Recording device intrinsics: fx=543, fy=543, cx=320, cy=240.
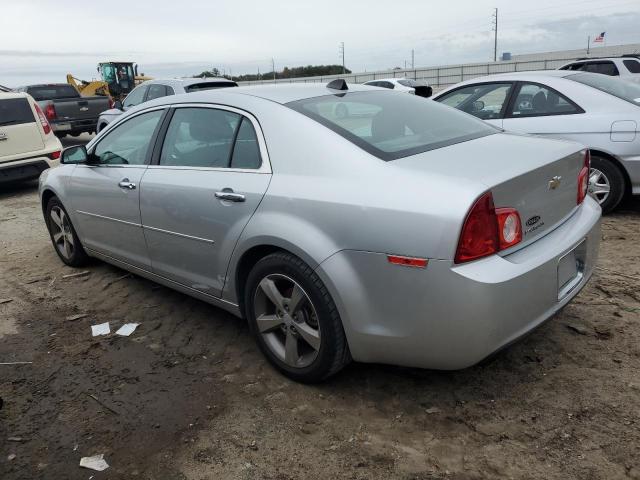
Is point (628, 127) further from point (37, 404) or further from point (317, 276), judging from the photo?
point (37, 404)

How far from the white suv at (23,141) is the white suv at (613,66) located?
37.5 feet

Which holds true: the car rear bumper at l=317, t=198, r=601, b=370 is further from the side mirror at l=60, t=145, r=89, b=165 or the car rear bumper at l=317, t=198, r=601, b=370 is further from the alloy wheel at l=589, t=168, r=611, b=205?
the alloy wheel at l=589, t=168, r=611, b=205

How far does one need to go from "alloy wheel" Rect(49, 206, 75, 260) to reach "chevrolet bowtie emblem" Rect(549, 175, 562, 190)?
13.4ft

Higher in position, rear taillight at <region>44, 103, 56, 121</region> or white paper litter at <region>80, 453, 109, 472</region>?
rear taillight at <region>44, 103, 56, 121</region>

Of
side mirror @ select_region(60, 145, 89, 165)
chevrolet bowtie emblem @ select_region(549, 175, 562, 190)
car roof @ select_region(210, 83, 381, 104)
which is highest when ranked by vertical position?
car roof @ select_region(210, 83, 381, 104)

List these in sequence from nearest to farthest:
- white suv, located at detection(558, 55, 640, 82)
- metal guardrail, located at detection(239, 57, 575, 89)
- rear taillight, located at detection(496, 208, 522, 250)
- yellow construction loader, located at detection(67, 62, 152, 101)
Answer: rear taillight, located at detection(496, 208, 522, 250)
white suv, located at detection(558, 55, 640, 82)
yellow construction loader, located at detection(67, 62, 152, 101)
metal guardrail, located at detection(239, 57, 575, 89)

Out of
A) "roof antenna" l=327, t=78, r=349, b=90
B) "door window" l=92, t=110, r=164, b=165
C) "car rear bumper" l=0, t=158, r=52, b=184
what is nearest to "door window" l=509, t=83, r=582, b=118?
"roof antenna" l=327, t=78, r=349, b=90

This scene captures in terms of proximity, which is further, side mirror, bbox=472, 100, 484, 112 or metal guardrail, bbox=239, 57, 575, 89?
metal guardrail, bbox=239, 57, 575, 89

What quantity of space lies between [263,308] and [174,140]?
139 cm

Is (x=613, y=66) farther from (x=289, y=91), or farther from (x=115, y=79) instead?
(x=115, y=79)

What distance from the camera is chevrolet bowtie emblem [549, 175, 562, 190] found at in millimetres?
2685

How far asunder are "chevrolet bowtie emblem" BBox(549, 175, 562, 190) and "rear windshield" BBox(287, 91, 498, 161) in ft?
1.81

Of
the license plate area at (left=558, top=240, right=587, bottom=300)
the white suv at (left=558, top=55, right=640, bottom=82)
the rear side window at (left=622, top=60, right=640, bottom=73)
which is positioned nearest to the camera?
the license plate area at (left=558, top=240, right=587, bottom=300)

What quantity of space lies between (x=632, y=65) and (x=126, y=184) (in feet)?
45.1
